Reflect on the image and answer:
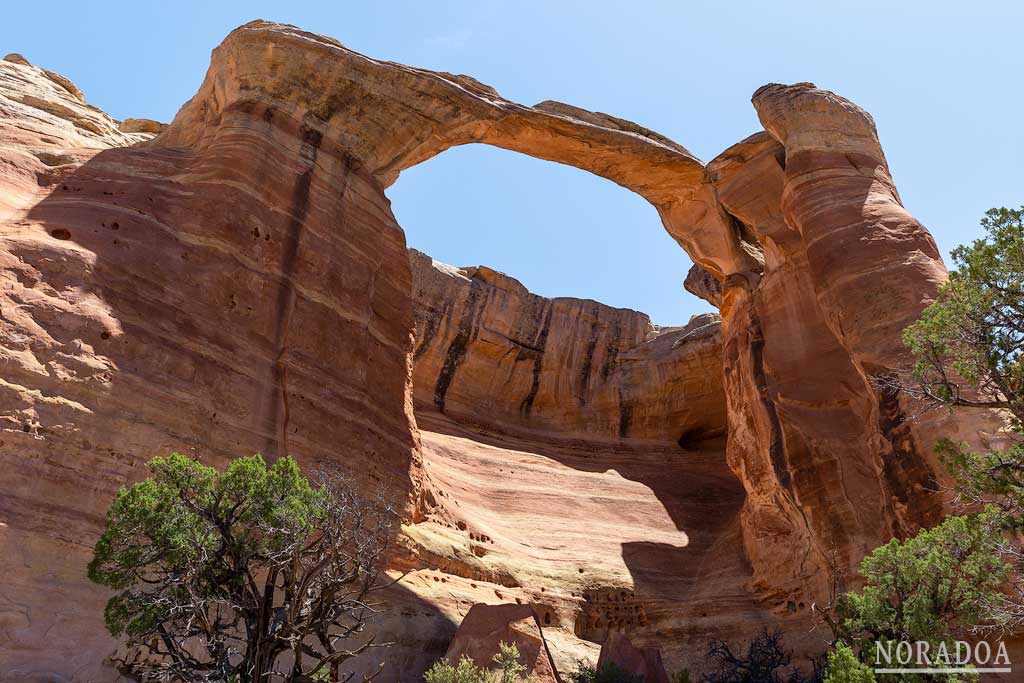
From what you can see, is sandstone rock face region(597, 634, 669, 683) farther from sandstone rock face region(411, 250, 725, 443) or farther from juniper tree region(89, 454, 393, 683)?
sandstone rock face region(411, 250, 725, 443)

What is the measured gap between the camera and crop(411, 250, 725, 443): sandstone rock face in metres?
31.8

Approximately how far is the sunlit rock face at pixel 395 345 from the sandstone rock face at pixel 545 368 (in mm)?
3180

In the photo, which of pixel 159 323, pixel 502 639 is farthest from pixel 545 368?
pixel 159 323

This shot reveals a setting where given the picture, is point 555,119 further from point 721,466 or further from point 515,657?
point 515,657

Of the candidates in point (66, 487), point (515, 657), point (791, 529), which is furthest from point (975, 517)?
point (66, 487)

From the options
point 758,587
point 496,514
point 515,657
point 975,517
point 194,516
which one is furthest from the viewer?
point 496,514

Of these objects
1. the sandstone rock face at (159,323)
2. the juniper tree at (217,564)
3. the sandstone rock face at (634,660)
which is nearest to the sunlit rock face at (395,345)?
the sandstone rock face at (159,323)

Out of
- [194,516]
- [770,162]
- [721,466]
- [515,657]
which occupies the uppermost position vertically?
[770,162]

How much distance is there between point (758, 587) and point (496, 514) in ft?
22.5

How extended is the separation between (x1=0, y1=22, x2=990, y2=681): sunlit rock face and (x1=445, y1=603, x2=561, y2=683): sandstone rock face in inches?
37.6

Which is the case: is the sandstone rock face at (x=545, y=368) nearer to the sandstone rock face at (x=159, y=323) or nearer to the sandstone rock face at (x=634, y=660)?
the sandstone rock face at (x=159, y=323)

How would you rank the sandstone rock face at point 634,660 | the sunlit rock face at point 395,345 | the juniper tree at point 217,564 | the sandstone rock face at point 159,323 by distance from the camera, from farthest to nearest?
the sandstone rock face at point 634,660 < the sunlit rock face at point 395,345 < the sandstone rock face at point 159,323 < the juniper tree at point 217,564

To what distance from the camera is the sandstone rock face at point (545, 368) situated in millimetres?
31797

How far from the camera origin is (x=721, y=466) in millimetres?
30266
